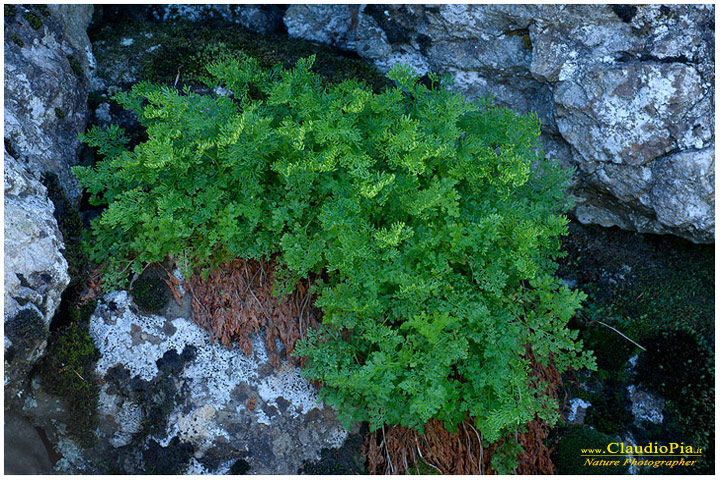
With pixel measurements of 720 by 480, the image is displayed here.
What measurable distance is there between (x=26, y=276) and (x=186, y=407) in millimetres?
1459

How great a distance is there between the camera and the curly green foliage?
387cm

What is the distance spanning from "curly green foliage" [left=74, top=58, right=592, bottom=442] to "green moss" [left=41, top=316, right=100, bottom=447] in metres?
0.54

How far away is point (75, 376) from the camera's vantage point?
4.08 meters

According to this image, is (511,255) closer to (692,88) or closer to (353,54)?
(692,88)

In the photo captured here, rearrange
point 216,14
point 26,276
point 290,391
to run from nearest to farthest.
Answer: point 26,276 → point 290,391 → point 216,14

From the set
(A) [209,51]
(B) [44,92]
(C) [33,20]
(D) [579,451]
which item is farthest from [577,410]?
(C) [33,20]

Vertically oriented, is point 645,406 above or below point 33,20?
below

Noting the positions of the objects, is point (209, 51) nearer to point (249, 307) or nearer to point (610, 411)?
point (249, 307)

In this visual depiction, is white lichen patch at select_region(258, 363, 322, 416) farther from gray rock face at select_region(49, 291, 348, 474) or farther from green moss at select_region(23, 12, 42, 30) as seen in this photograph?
green moss at select_region(23, 12, 42, 30)

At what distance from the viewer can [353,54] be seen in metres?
→ 6.10

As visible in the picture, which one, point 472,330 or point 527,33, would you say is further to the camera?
point 527,33

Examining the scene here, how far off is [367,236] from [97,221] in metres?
2.13

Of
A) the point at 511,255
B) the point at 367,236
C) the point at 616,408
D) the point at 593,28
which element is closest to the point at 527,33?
the point at 593,28

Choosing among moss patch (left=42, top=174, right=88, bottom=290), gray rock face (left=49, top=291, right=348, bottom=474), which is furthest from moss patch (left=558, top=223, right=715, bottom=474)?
moss patch (left=42, top=174, right=88, bottom=290)
